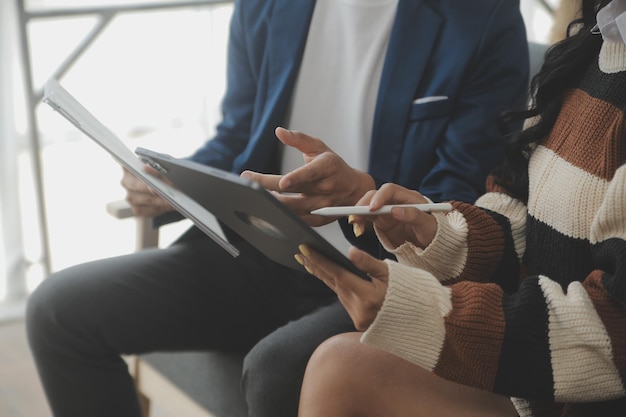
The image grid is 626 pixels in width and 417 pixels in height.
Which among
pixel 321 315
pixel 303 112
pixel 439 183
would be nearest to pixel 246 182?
pixel 321 315

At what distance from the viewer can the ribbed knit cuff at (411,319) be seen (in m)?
0.89

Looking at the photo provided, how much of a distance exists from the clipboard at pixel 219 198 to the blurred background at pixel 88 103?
1112 mm

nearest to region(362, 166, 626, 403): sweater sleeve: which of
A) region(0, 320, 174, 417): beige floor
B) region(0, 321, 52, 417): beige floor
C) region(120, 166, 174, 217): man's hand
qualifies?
region(120, 166, 174, 217): man's hand

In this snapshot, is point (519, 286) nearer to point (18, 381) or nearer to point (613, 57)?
point (613, 57)

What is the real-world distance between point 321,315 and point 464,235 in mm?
297

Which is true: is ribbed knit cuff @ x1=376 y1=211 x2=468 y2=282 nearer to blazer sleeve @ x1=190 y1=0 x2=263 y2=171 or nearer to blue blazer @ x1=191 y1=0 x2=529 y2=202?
blue blazer @ x1=191 y1=0 x2=529 y2=202

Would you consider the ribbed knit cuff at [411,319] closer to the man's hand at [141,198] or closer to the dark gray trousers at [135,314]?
the dark gray trousers at [135,314]

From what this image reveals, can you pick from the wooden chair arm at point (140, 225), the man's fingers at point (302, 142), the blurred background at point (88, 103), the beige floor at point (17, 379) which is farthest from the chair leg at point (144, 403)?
the blurred background at point (88, 103)

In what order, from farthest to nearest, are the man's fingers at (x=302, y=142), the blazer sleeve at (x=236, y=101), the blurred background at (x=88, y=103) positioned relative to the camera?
1. the blurred background at (x=88, y=103)
2. the blazer sleeve at (x=236, y=101)
3. the man's fingers at (x=302, y=142)

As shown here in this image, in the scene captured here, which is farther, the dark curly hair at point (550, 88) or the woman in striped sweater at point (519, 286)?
the dark curly hair at point (550, 88)

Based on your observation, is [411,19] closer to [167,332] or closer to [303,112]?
[303,112]

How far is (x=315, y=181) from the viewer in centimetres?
110

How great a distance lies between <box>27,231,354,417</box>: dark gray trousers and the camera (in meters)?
1.38

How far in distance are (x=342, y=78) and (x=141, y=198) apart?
41 centimetres
